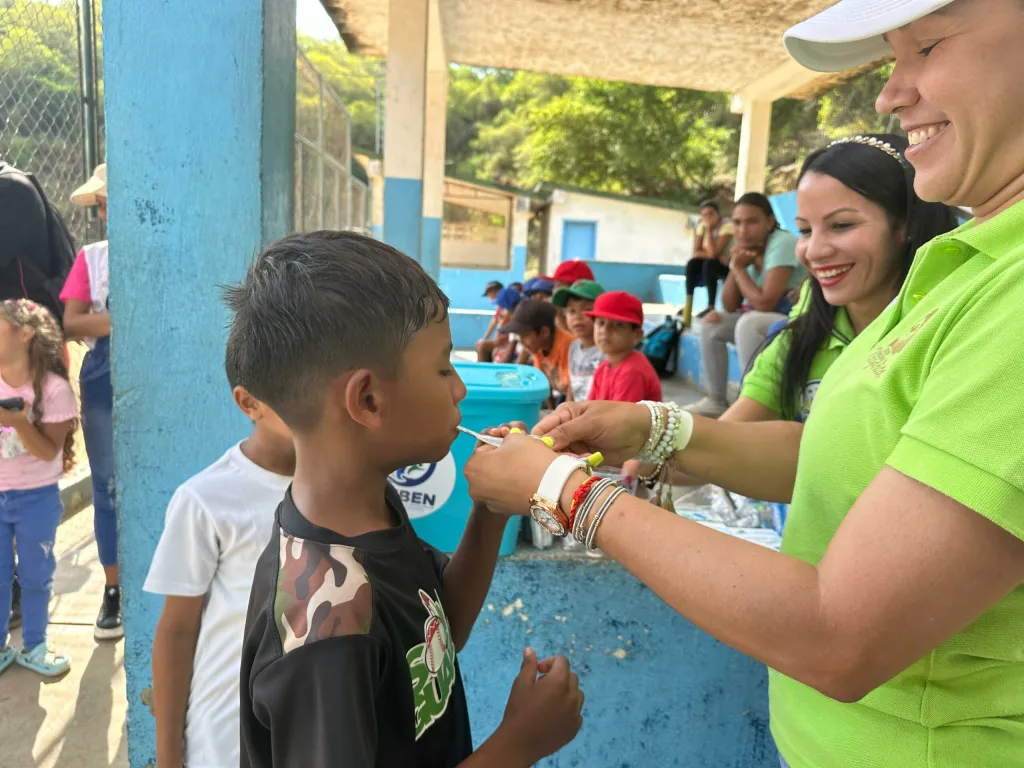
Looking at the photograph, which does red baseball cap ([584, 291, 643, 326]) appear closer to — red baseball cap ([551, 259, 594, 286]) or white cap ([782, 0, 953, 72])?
white cap ([782, 0, 953, 72])

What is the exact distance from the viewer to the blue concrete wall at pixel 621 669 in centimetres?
205

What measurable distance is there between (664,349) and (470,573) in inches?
252

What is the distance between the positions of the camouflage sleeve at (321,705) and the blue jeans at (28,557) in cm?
275

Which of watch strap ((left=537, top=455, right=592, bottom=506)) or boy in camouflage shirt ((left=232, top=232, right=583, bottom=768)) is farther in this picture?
watch strap ((left=537, top=455, right=592, bottom=506))

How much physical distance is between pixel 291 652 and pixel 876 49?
1.25 metres

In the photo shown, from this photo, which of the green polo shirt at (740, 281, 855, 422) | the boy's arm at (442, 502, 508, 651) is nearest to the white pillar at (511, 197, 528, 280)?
the green polo shirt at (740, 281, 855, 422)

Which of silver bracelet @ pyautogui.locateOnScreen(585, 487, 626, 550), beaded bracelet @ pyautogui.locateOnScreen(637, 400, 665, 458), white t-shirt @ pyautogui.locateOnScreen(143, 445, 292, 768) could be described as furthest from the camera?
beaded bracelet @ pyautogui.locateOnScreen(637, 400, 665, 458)

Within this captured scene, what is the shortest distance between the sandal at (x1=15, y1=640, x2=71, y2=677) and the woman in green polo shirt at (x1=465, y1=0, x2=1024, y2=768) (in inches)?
109

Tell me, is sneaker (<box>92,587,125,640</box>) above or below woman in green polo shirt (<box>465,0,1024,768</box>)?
below

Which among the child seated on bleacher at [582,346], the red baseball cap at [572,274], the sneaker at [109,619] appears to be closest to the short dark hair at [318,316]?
the sneaker at [109,619]

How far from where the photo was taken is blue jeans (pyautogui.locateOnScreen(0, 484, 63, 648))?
2.99m

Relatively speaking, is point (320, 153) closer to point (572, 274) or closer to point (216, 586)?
point (572, 274)

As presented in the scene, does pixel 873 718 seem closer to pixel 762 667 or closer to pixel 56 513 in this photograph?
pixel 762 667

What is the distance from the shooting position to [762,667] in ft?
6.96
